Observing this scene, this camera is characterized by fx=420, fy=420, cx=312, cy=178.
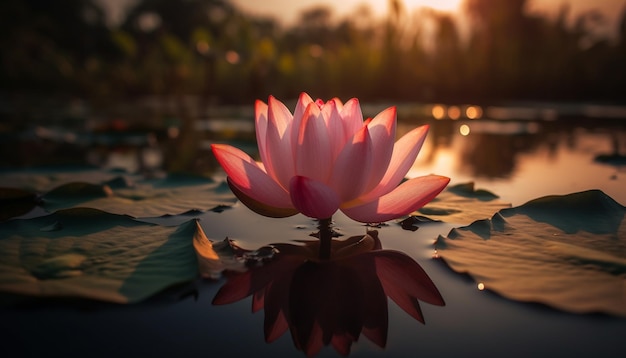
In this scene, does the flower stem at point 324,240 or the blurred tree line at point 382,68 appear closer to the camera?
the flower stem at point 324,240

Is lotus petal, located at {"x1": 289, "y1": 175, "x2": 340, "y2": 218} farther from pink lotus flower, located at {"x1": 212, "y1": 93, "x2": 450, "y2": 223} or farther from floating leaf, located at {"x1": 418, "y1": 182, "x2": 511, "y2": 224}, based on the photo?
floating leaf, located at {"x1": 418, "y1": 182, "x2": 511, "y2": 224}

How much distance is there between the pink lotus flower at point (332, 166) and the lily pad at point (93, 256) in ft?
0.50

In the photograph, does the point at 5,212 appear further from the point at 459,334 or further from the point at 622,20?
the point at 622,20

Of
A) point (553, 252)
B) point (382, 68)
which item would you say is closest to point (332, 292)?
point (553, 252)

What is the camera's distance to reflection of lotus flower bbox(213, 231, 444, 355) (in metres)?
0.53

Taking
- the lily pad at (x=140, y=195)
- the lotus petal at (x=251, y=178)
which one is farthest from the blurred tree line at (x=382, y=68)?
the lotus petal at (x=251, y=178)

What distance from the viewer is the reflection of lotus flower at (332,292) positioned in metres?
0.53

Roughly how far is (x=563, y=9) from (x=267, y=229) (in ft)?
27.4

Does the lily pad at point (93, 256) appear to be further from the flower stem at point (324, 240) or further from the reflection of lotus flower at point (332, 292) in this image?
the flower stem at point (324, 240)

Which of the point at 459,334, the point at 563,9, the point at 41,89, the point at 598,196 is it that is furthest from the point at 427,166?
the point at 41,89

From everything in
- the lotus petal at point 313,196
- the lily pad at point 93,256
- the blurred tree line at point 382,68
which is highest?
the blurred tree line at point 382,68

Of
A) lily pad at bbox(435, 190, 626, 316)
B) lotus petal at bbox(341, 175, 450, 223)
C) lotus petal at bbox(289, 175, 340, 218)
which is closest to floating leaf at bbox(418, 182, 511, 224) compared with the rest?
lily pad at bbox(435, 190, 626, 316)

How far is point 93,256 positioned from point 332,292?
415 mm

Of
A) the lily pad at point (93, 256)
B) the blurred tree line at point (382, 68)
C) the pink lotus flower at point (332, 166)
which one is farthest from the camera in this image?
the blurred tree line at point (382, 68)
